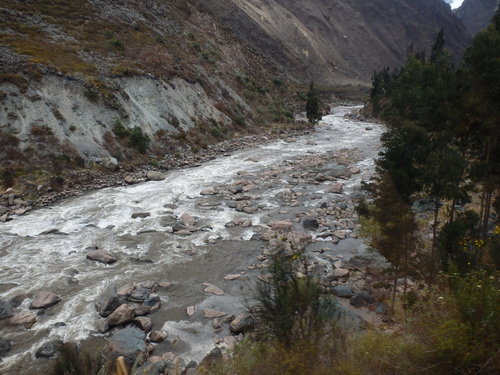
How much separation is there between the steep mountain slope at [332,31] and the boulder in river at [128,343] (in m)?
107

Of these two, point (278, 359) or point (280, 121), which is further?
point (280, 121)

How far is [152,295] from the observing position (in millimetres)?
13523

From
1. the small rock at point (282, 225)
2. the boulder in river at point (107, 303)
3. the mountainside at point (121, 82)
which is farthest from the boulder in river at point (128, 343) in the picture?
the mountainside at point (121, 82)

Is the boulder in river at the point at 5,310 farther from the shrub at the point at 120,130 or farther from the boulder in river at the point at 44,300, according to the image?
the shrub at the point at 120,130

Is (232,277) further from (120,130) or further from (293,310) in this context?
(120,130)

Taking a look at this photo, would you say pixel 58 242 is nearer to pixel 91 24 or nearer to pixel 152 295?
pixel 152 295

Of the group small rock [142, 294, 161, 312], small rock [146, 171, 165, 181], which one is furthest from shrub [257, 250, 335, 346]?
small rock [146, 171, 165, 181]

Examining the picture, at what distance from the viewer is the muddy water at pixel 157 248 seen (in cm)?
1191

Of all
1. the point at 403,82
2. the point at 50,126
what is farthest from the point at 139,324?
the point at 403,82

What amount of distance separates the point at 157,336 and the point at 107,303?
2457 millimetres

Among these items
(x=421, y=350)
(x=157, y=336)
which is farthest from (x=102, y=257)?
(x=421, y=350)

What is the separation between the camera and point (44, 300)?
12805 millimetres

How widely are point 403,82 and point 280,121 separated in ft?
62.9

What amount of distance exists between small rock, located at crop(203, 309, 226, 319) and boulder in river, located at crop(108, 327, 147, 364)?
7.24 feet
